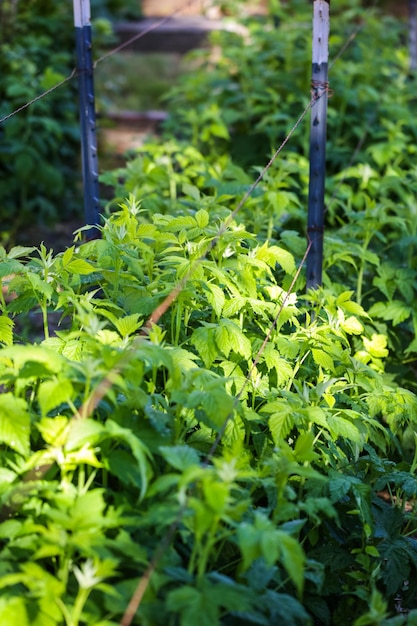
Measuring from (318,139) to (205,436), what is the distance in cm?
148

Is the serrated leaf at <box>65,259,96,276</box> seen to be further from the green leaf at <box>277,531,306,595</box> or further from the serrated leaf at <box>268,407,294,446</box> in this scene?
the green leaf at <box>277,531,306,595</box>

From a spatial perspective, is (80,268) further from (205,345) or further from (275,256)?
(275,256)

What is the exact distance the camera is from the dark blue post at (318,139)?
347cm

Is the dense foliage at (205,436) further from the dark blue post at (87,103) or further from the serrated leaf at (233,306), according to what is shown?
the dark blue post at (87,103)

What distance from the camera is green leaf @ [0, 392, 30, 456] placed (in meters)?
2.22

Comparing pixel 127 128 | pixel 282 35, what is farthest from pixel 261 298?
pixel 127 128

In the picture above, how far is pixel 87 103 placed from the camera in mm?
3883

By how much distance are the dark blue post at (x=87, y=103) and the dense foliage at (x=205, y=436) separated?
0.24 metres

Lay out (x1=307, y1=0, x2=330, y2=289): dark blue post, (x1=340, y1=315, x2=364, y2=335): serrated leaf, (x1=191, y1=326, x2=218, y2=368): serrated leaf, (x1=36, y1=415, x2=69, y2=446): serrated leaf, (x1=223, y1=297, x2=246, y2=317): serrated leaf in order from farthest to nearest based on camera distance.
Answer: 1. (x1=307, y1=0, x2=330, y2=289): dark blue post
2. (x1=340, y1=315, x2=364, y2=335): serrated leaf
3. (x1=223, y1=297, x2=246, y2=317): serrated leaf
4. (x1=191, y1=326, x2=218, y2=368): serrated leaf
5. (x1=36, y1=415, x2=69, y2=446): serrated leaf

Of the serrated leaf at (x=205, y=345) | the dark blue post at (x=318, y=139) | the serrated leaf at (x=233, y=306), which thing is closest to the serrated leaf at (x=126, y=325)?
the serrated leaf at (x=205, y=345)

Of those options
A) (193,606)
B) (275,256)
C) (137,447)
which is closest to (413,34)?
(275,256)

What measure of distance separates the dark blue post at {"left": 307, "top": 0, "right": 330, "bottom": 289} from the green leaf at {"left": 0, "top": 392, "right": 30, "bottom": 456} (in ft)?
5.25

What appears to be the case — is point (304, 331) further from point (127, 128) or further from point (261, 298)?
point (127, 128)

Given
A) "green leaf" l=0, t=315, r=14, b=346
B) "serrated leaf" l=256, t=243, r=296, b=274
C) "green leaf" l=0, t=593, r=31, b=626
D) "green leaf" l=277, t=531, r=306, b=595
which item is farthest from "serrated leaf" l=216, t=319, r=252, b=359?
"green leaf" l=0, t=593, r=31, b=626
